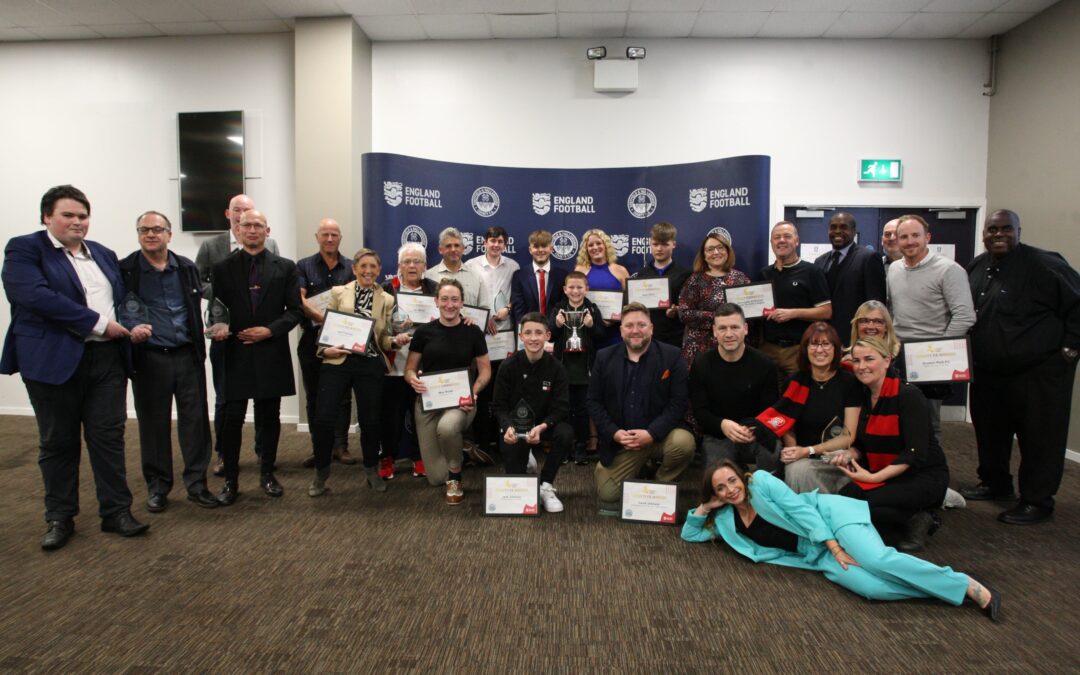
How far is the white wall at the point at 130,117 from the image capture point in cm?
566

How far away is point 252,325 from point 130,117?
12.6 feet

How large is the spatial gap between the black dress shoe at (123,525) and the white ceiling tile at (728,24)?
216 inches

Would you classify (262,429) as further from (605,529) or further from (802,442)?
(802,442)

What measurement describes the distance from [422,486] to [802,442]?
90.4 inches

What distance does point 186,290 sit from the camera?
334 centimetres

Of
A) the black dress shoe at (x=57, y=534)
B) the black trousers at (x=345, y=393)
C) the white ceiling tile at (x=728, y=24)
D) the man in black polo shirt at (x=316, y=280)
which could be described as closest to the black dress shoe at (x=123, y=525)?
the black dress shoe at (x=57, y=534)

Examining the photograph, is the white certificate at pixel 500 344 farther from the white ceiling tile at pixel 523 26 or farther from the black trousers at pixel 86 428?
the white ceiling tile at pixel 523 26

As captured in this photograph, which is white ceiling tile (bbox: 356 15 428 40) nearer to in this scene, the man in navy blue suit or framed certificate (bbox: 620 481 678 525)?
the man in navy blue suit

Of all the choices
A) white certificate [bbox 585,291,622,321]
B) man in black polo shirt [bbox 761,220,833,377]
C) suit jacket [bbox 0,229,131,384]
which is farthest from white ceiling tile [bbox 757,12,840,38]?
suit jacket [bbox 0,229,131,384]

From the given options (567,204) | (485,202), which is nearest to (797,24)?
(567,204)

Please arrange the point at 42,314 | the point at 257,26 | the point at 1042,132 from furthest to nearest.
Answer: the point at 257,26, the point at 1042,132, the point at 42,314

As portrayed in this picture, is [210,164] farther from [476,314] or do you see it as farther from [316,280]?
[476,314]

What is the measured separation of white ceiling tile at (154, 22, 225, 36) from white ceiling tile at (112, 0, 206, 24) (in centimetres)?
6

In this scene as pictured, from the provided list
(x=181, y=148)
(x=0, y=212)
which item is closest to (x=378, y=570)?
(x=181, y=148)
